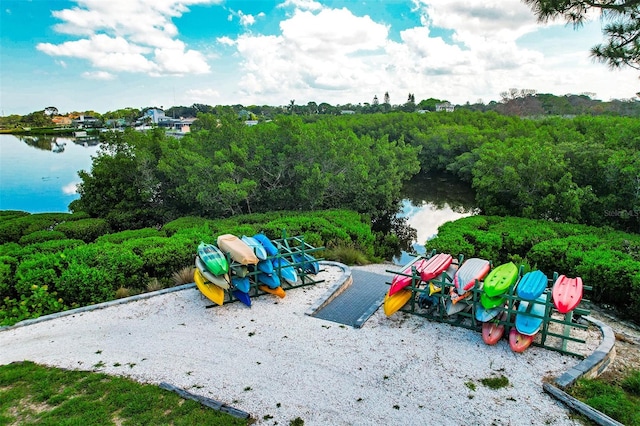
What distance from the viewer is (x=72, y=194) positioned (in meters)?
30.0

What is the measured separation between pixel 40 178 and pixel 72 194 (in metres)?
8.65

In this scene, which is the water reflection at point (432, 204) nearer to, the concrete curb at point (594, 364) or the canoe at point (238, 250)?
the canoe at point (238, 250)

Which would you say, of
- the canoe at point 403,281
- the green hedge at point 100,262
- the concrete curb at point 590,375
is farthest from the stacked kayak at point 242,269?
the concrete curb at point 590,375

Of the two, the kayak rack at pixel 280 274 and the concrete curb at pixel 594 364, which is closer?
the concrete curb at pixel 594 364

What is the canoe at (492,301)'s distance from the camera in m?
6.69

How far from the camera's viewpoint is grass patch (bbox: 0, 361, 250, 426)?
15.8 ft

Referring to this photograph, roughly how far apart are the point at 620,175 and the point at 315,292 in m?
12.0

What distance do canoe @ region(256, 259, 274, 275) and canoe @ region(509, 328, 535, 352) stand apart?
4805 millimetres

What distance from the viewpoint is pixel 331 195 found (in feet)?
57.5

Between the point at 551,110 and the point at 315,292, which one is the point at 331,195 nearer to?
the point at 315,292

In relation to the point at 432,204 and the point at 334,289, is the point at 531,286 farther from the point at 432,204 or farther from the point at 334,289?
the point at 432,204

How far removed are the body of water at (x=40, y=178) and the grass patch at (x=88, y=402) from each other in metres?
23.0

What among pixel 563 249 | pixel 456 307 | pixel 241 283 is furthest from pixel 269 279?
pixel 563 249

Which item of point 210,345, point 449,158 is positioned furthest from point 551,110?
point 210,345
